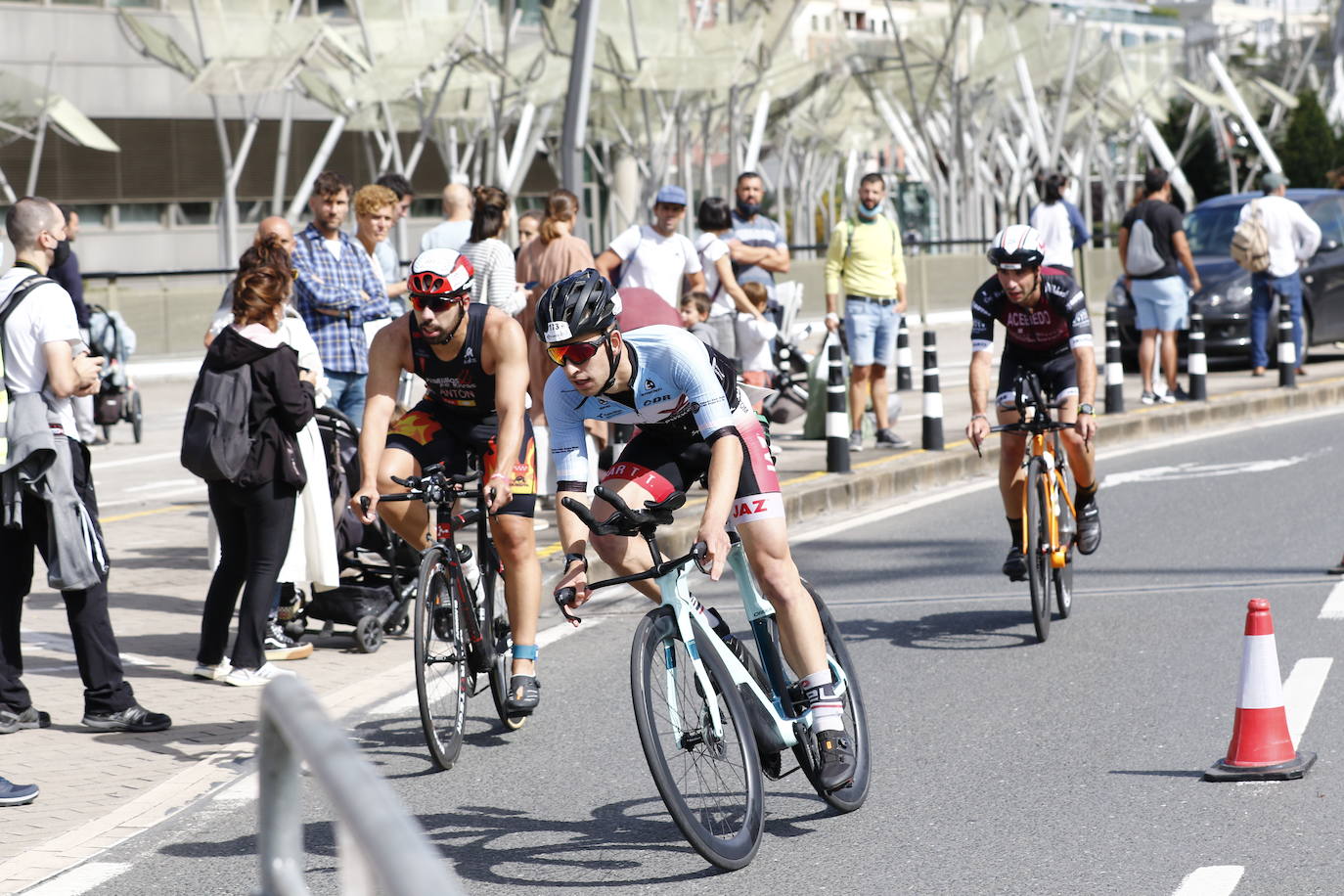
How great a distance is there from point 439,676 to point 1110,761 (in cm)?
224

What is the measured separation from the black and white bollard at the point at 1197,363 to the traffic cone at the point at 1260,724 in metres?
11.4

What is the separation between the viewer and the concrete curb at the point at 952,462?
41.2ft

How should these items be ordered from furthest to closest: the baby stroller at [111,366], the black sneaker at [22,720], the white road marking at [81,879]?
the baby stroller at [111,366], the black sneaker at [22,720], the white road marking at [81,879]

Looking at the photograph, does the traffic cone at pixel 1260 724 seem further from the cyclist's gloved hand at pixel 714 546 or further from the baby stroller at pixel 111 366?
the baby stroller at pixel 111 366

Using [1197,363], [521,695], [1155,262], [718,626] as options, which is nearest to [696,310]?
[1155,262]

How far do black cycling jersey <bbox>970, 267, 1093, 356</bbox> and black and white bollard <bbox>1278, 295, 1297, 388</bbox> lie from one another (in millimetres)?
9744

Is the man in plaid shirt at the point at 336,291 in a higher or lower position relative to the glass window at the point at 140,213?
lower

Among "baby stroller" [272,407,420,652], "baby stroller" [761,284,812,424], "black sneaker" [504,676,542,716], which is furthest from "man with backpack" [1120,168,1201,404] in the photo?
"black sneaker" [504,676,542,716]

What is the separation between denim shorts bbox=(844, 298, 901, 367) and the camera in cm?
1426

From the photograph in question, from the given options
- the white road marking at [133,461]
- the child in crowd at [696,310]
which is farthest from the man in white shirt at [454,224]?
the white road marking at [133,461]

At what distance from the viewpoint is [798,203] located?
72562 mm

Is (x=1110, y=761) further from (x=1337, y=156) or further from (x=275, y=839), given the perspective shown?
(x=1337, y=156)

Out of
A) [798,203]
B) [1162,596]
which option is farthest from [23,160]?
[1162,596]

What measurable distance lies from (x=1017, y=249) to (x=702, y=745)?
3956 mm
